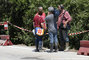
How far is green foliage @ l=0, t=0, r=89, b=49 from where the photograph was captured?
36.1 ft

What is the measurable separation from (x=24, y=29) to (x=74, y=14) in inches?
130

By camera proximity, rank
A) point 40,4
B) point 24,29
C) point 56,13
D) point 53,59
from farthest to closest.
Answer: point 24,29 < point 40,4 < point 56,13 < point 53,59

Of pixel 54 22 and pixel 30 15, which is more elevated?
pixel 30 15

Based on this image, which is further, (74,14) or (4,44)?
(4,44)

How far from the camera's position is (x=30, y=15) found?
12859mm

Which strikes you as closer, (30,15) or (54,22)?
(54,22)

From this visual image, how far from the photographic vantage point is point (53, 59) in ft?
26.2

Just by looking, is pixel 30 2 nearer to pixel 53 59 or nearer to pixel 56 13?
pixel 56 13

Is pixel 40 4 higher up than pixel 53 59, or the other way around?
pixel 40 4

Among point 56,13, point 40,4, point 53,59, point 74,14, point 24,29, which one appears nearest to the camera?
point 53,59

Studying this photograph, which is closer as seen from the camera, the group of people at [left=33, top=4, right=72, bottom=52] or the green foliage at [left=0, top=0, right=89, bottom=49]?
the group of people at [left=33, top=4, right=72, bottom=52]

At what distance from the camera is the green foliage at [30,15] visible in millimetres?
11000

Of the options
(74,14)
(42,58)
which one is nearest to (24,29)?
(74,14)

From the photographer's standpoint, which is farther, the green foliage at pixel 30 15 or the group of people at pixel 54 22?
the green foliage at pixel 30 15
